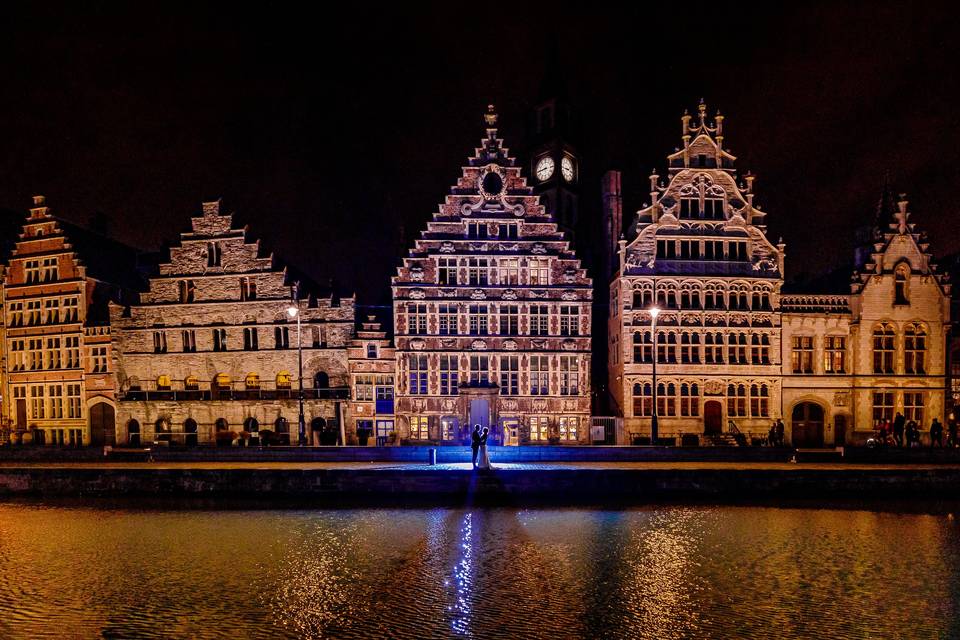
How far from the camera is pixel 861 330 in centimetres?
4312

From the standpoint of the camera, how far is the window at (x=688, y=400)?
42656 millimetres

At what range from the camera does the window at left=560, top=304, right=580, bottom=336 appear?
143ft

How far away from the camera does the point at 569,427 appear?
4325cm

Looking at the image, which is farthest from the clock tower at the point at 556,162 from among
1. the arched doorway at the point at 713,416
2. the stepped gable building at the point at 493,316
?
the arched doorway at the point at 713,416

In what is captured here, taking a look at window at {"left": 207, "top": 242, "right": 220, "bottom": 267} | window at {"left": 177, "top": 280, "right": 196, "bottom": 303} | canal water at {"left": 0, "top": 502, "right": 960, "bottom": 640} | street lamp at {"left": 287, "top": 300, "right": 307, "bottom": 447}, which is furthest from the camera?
window at {"left": 177, "top": 280, "right": 196, "bottom": 303}

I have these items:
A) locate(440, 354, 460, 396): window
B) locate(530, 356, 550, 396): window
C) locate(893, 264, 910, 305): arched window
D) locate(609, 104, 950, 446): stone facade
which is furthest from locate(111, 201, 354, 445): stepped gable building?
locate(893, 264, 910, 305): arched window

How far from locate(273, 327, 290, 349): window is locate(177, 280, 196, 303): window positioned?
584 cm

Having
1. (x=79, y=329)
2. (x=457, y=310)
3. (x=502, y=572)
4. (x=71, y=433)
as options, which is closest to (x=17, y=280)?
(x=79, y=329)

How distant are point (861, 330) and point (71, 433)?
47.7 m

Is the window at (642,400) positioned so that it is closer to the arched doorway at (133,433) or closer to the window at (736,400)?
the window at (736,400)

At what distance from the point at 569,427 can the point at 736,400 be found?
9446 mm

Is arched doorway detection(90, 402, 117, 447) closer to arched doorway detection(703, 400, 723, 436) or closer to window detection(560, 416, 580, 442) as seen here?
window detection(560, 416, 580, 442)

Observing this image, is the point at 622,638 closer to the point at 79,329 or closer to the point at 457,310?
the point at 457,310

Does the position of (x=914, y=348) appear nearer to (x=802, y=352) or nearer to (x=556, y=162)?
(x=802, y=352)
